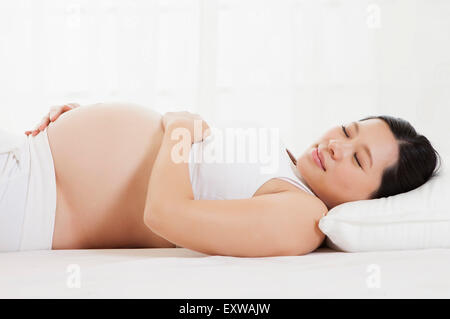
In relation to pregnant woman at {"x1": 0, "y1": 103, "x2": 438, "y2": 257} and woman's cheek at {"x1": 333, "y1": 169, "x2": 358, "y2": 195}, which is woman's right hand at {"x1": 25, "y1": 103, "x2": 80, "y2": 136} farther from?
woman's cheek at {"x1": 333, "y1": 169, "x2": 358, "y2": 195}

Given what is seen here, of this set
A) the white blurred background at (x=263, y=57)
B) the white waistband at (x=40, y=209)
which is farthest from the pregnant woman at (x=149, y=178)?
the white blurred background at (x=263, y=57)

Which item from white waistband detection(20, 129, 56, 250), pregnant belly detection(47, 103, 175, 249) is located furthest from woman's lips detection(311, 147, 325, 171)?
white waistband detection(20, 129, 56, 250)

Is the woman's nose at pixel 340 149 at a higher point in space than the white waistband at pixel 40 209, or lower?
higher

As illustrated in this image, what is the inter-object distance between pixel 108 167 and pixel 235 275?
0.50 metres

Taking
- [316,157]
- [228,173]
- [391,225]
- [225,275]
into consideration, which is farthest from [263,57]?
[225,275]

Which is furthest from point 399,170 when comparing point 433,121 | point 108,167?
point 433,121

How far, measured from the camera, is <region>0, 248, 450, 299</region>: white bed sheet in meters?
0.80

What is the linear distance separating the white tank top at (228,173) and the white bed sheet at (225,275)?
0.17 m

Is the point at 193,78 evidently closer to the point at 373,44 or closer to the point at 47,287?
the point at 373,44

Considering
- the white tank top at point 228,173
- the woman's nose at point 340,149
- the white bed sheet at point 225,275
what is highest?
the woman's nose at point 340,149

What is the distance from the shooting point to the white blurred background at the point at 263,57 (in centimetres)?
240

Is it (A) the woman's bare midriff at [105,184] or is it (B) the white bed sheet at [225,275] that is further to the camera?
(A) the woman's bare midriff at [105,184]

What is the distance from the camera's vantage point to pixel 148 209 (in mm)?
1070
